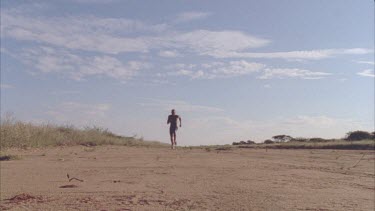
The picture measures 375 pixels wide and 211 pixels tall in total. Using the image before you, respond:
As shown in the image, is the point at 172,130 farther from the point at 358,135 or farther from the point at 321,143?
the point at 358,135

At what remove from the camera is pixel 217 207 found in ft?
16.9

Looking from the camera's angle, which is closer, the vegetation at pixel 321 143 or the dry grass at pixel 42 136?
the dry grass at pixel 42 136

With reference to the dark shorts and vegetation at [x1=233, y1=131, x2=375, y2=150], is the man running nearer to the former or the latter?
the dark shorts

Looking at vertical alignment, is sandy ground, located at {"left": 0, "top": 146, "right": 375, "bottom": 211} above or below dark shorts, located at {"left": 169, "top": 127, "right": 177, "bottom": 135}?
below

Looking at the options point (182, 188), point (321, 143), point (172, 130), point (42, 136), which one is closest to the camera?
point (182, 188)

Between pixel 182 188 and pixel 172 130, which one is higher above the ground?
pixel 172 130

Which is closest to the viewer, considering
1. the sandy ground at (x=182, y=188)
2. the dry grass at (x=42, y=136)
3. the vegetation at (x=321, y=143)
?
the sandy ground at (x=182, y=188)

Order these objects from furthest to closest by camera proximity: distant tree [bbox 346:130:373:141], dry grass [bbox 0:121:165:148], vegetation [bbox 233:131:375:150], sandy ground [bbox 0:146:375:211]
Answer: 1. distant tree [bbox 346:130:373:141]
2. vegetation [bbox 233:131:375:150]
3. dry grass [bbox 0:121:165:148]
4. sandy ground [bbox 0:146:375:211]

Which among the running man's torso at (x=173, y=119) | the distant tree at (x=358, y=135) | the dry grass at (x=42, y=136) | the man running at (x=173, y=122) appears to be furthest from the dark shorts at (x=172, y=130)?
the distant tree at (x=358, y=135)

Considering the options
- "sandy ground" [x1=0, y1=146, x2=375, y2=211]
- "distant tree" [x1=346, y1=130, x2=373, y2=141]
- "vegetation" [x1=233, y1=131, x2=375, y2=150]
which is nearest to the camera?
"sandy ground" [x1=0, y1=146, x2=375, y2=211]

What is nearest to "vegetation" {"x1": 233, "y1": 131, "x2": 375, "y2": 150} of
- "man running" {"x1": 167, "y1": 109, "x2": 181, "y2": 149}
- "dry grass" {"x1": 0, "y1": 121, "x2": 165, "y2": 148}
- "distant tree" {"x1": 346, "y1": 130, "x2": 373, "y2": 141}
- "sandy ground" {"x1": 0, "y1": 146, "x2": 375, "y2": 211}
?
"distant tree" {"x1": 346, "y1": 130, "x2": 373, "y2": 141}

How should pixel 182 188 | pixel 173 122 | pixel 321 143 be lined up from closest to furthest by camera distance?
pixel 182 188
pixel 173 122
pixel 321 143

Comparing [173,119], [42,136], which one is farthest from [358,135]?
[42,136]

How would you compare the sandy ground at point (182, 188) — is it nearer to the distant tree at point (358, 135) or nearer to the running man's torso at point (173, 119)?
the running man's torso at point (173, 119)
